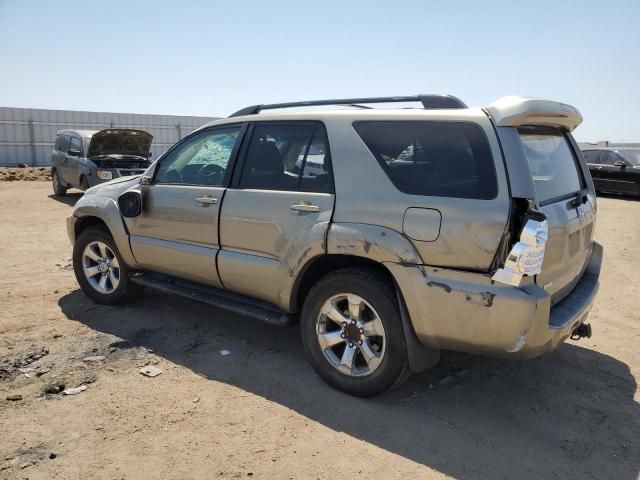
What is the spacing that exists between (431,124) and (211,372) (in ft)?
7.65

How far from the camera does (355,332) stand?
345cm

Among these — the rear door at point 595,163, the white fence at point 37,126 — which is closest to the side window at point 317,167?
the rear door at point 595,163

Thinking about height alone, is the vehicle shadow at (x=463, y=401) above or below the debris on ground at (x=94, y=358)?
above

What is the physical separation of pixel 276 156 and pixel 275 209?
457 mm

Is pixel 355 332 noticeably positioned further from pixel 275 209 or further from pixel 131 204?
pixel 131 204

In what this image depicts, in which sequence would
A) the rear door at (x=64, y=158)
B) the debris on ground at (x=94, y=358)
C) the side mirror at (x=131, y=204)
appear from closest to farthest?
the debris on ground at (x=94, y=358) → the side mirror at (x=131, y=204) → the rear door at (x=64, y=158)

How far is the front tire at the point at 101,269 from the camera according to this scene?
503 cm

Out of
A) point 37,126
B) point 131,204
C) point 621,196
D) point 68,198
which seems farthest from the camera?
point 37,126

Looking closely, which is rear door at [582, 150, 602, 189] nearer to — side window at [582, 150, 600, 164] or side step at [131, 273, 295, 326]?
side window at [582, 150, 600, 164]

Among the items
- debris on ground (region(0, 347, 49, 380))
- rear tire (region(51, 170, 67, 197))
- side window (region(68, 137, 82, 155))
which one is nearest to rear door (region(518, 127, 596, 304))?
debris on ground (region(0, 347, 49, 380))

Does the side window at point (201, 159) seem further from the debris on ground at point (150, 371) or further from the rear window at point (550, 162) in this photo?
the rear window at point (550, 162)

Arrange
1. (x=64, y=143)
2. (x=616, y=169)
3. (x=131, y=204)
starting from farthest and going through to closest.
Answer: (x=616, y=169) < (x=64, y=143) < (x=131, y=204)

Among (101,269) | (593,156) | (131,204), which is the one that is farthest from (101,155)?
(593,156)

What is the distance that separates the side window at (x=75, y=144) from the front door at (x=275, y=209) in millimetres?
10378
